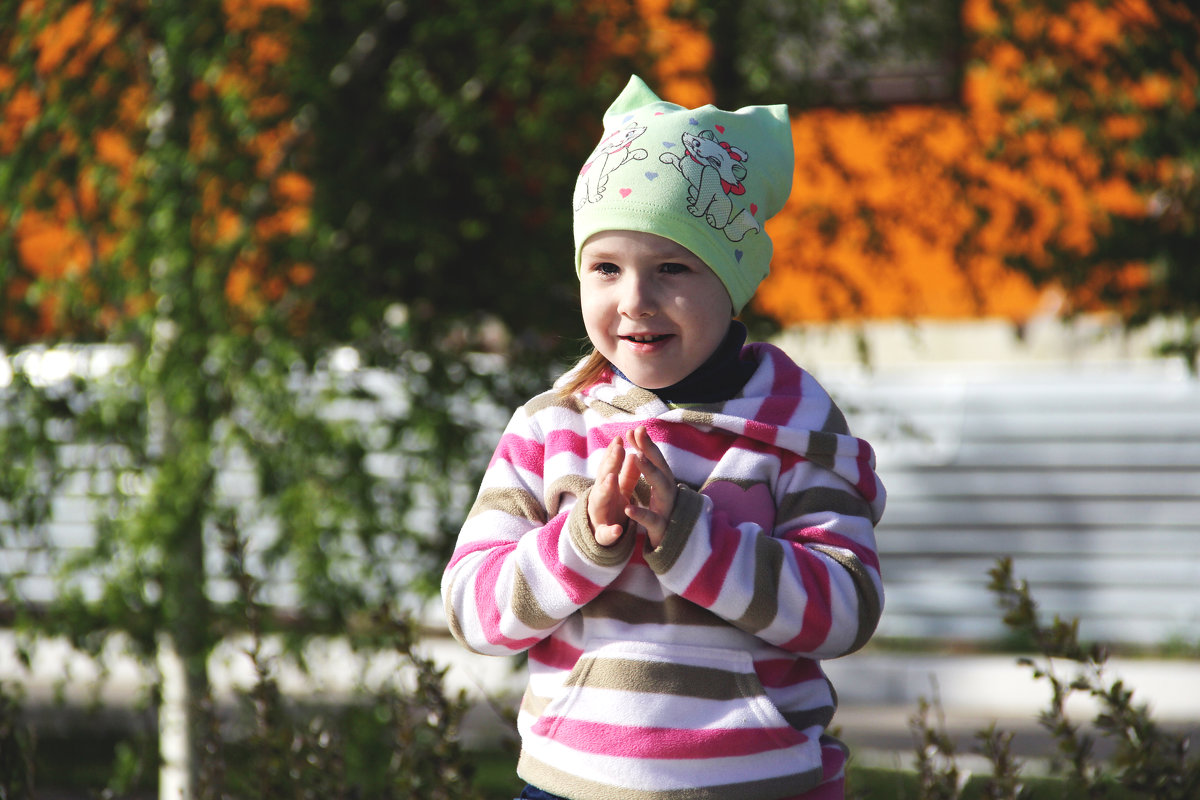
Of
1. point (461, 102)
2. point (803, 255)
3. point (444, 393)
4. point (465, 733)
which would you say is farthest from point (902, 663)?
point (461, 102)

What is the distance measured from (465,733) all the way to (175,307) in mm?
3126

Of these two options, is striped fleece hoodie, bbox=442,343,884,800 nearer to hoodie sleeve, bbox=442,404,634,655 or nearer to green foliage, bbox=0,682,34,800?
hoodie sleeve, bbox=442,404,634,655

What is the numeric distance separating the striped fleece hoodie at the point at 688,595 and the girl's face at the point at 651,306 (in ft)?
0.22

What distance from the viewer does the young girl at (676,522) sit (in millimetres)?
1529

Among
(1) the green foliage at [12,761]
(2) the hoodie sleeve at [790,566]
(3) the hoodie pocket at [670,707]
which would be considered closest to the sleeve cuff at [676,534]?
(2) the hoodie sleeve at [790,566]

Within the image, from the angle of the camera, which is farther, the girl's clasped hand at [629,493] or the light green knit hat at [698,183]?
the light green knit hat at [698,183]

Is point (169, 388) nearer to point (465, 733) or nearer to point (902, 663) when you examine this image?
point (465, 733)

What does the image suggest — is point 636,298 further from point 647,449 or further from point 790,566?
point 790,566

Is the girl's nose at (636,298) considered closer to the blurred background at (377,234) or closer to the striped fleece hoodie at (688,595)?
the striped fleece hoodie at (688,595)

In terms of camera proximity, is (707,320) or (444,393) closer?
(707,320)

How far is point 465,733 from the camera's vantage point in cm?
604

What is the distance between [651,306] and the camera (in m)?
1.64

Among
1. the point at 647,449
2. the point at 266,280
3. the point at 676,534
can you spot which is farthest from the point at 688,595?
the point at 266,280

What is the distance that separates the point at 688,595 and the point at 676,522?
0.10 meters
